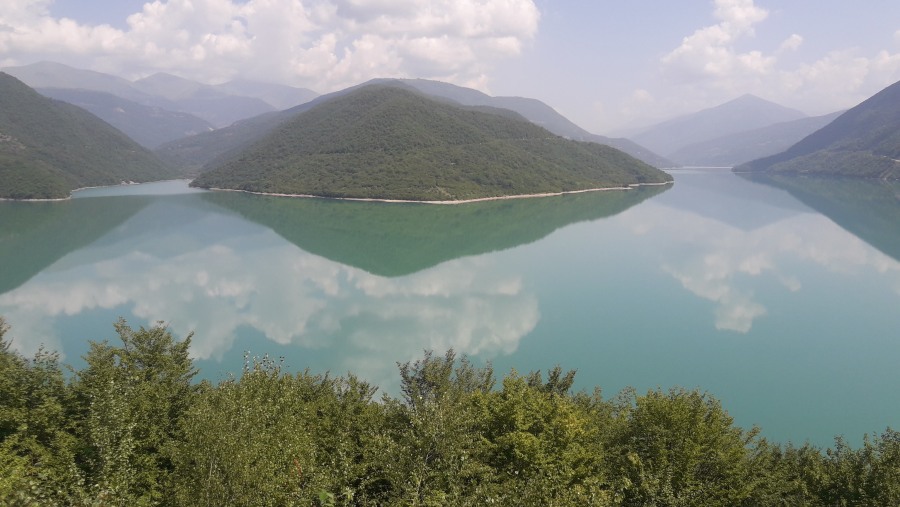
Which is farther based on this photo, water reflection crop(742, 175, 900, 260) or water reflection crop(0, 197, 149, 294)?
water reflection crop(742, 175, 900, 260)

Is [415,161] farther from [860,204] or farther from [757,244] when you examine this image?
[860,204]

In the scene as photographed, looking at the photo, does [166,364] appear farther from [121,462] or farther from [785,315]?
[785,315]

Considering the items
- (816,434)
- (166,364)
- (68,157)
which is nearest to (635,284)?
(816,434)

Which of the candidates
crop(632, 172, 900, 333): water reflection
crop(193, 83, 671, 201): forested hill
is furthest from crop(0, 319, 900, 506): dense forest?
crop(193, 83, 671, 201): forested hill

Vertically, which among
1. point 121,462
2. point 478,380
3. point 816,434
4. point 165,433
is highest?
point 121,462

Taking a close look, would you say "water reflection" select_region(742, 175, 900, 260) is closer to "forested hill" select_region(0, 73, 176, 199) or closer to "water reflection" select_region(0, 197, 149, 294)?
"water reflection" select_region(0, 197, 149, 294)
